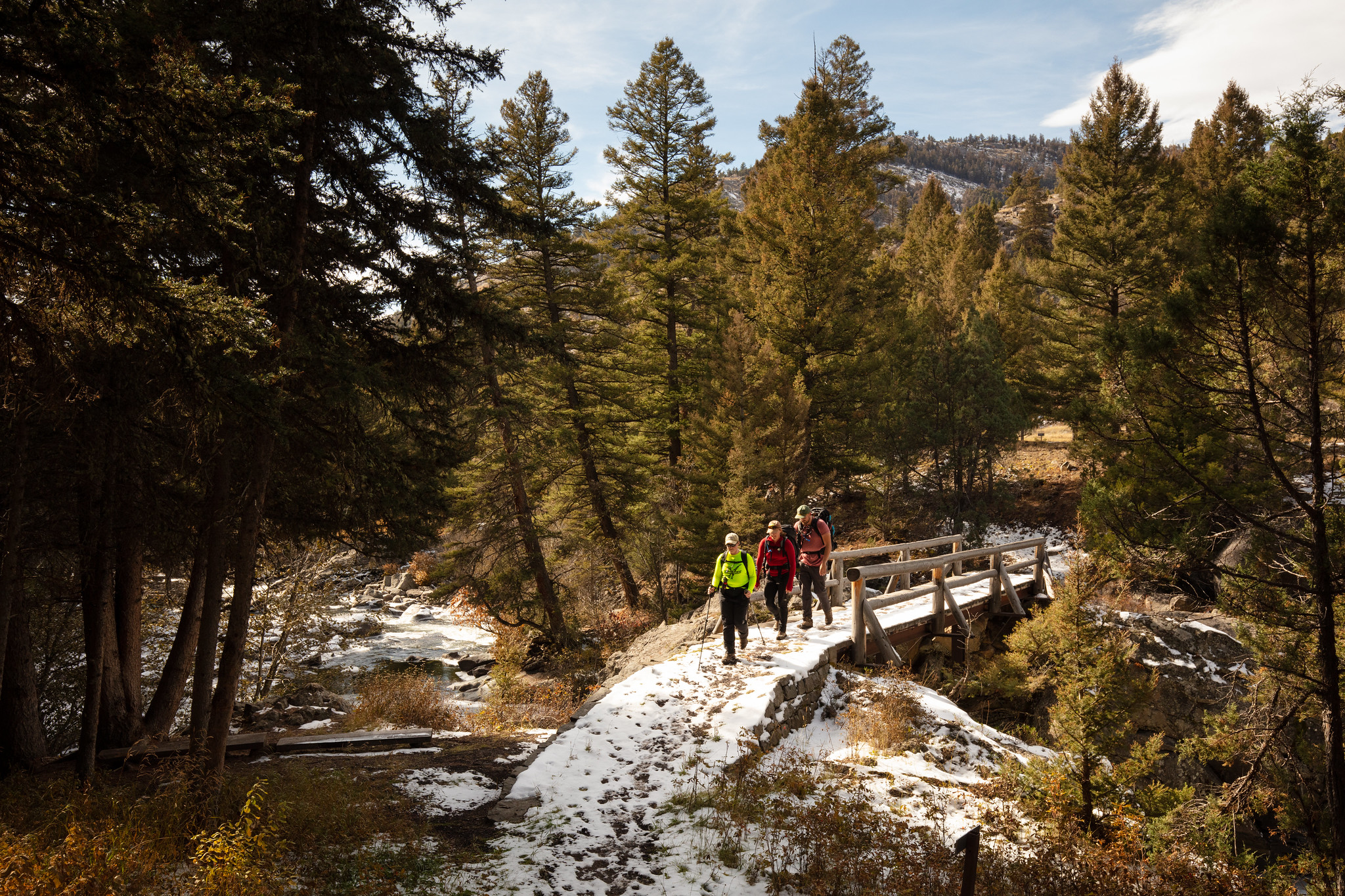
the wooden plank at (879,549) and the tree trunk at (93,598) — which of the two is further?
the wooden plank at (879,549)

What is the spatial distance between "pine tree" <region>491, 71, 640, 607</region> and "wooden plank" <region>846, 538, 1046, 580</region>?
29.0 feet

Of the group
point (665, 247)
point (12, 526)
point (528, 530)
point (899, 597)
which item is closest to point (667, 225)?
point (665, 247)

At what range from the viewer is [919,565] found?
38.6 feet

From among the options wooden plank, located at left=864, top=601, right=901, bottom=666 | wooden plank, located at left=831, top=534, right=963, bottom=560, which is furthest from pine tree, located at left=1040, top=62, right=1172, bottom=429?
wooden plank, located at left=864, top=601, right=901, bottom=666

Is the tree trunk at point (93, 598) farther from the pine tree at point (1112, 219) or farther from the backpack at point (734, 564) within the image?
the pine tree at point (1112, 219)

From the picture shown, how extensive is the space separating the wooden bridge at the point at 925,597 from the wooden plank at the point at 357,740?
21.5ft

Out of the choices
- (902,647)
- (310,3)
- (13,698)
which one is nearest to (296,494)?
(13,698)

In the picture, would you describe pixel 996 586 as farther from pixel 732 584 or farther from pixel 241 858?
pixel 241 858

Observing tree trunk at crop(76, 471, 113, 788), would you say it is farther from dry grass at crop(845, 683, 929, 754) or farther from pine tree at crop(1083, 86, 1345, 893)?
pine tree at crop(1083, 86, 1345, 893)

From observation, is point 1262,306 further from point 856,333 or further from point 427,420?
point 856,333

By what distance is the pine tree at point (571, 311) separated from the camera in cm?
1791

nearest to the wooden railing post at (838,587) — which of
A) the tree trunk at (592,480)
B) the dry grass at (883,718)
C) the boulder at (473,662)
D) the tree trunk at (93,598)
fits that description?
the dry grass at (883,718)

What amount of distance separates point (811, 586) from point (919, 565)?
2315 millimetres

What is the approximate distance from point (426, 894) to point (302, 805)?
2.02m
